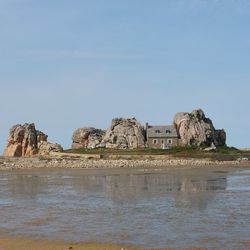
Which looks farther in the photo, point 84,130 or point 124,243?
point 84,130

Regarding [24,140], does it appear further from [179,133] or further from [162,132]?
[179,133]

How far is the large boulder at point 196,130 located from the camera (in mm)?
94688

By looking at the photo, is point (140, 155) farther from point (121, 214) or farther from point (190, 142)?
point (121, 214)

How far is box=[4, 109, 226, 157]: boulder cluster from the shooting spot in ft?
311

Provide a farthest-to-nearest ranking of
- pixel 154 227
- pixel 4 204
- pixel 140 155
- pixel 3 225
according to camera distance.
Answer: pixel 140 155 → pixel 4 204 → pixel 3 225 → pixel 154 227

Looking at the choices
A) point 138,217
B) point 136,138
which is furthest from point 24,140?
point 138,217

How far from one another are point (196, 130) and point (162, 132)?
6.94 m

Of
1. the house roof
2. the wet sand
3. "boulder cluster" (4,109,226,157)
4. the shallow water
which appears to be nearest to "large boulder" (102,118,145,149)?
"boulder cluster" (4,109,226,157)

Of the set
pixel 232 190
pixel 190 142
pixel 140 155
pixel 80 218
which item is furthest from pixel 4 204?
pixel 190 142

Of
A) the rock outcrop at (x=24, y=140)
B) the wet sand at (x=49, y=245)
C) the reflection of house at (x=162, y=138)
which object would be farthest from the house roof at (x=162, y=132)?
the wet sand at (x=49, y=245)

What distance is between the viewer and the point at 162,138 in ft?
317

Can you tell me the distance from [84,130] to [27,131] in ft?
43.0

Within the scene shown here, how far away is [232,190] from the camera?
88.5ft

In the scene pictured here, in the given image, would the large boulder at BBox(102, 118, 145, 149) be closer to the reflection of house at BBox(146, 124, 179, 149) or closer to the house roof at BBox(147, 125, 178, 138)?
the reflection of house at BBox(146, 124, 179, 149)
